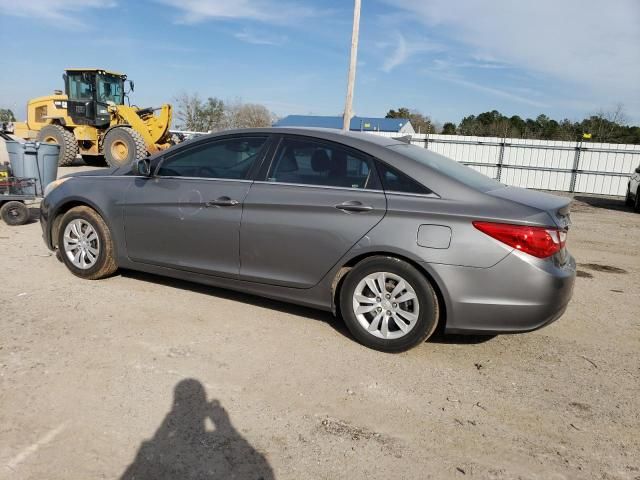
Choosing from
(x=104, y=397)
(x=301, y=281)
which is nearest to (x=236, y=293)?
(x=301, y=281)

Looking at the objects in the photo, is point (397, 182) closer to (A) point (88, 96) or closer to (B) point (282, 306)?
(B) point (282, 306)

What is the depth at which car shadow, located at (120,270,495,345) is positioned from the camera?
4039 mm

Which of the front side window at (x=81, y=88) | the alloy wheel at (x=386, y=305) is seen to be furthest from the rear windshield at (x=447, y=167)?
the front side window at (x=81, y=88)

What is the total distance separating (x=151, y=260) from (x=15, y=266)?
194cm

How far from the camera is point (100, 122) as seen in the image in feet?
56.2

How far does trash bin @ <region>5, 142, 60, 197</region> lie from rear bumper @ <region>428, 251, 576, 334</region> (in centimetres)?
761

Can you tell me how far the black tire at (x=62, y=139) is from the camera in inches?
656

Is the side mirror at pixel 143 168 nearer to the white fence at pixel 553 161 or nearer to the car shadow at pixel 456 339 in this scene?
the car shadow at pixel 456 339

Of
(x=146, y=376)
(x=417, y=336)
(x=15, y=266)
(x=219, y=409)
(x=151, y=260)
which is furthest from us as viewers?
(x=15, y=266)

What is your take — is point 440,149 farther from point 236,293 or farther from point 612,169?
point 236,293

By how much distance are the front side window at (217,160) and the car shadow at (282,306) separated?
1.15 meters

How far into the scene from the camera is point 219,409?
2879 mm

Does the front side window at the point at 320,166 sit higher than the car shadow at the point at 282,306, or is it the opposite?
the front side window at the point at 320,166

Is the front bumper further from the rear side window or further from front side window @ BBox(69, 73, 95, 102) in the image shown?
front side window @ BBox(69, 73, 95, 102)
